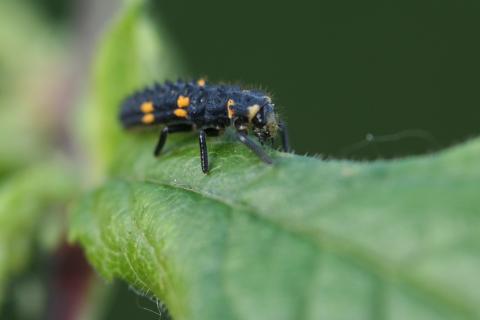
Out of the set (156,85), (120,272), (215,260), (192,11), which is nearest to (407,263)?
(215,260)

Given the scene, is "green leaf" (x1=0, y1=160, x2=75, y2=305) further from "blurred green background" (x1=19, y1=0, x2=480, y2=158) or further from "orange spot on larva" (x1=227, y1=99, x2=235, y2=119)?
"blurred green background" (x1=19, y1=0, x2=480, y2=158)

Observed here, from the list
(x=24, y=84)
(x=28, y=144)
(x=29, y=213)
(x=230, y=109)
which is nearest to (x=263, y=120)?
(x=230, y=109)

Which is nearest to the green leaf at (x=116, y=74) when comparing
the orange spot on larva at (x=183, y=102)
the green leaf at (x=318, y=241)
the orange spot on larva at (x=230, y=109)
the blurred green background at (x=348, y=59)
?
the orange spot on larva at (x=183, y=102)

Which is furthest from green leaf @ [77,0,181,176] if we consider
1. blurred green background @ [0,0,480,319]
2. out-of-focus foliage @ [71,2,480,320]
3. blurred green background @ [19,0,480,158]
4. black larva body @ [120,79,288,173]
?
blurred green background @ [19,0,480,158]

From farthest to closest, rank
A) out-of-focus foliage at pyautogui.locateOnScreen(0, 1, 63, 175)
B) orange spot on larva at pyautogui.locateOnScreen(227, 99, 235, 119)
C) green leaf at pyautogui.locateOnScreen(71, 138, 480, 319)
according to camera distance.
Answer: out-of-focus foliage at pyautogui.locateOnScreen(0, 1, 63, 175), orange spot on larva at pyautogui.locateOnScreen(227, 99, 235, 119), green leaf at pyautogui.locateOnScreen(71, 138, 480, 319)

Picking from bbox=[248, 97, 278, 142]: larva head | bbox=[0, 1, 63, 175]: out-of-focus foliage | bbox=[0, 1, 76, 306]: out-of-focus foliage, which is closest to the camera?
bbox=[248, 97, 278, 142]: larva head

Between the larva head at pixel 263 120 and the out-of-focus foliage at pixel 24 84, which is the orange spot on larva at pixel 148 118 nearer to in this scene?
the larva head at pixel 263 120

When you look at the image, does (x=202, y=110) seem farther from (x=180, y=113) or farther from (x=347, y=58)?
(x=347, y=58)
